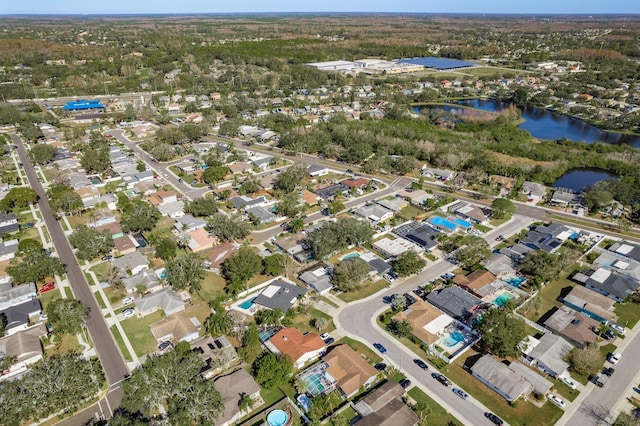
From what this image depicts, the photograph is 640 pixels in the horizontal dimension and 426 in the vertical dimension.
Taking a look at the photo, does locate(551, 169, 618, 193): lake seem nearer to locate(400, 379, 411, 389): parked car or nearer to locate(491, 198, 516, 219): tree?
locate(491, 198, 516, 219): tree

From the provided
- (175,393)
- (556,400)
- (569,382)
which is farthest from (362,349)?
(569,382)

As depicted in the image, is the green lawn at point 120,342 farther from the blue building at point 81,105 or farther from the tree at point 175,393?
the blue building at point 81,105

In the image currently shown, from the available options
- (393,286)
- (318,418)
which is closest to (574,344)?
(393,286)

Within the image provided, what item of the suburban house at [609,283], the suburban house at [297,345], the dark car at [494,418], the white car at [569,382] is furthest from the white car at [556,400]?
the suburban house at [297,345]

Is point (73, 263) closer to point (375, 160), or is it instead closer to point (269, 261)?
point (269, 261)

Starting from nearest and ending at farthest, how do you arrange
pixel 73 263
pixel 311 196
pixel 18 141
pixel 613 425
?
pixel 613 425 < pixel 73 263 < pixel 311 196 < pixel 18 141
